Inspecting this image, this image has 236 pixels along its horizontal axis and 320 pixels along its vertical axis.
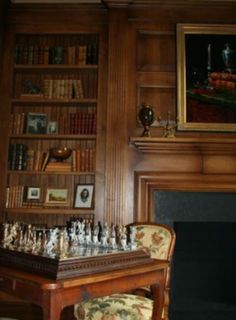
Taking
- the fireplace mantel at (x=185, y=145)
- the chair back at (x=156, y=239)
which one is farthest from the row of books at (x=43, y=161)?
the chair back at (x=156, y=239)

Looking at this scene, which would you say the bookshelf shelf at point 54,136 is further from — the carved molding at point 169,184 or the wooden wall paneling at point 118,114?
the carved molding at point 169,184

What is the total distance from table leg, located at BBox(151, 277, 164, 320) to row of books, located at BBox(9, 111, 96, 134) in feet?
5.88

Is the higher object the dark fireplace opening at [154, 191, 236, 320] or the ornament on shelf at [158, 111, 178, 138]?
the ornament on shelf at [158, 111, 178, 138]

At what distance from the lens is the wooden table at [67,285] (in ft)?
4.50

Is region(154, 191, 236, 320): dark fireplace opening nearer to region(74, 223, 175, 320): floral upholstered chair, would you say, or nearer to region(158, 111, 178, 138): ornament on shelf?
region(158, 111, 178, 138): ornament on shelf

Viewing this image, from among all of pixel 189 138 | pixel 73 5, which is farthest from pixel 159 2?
pixel 189 138

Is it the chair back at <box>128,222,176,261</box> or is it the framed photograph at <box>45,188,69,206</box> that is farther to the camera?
the framed photograph at <box>45,188,69,206</box>

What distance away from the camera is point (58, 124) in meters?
3.52

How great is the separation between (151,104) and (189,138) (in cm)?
54

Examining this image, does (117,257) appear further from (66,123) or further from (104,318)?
(66,123)

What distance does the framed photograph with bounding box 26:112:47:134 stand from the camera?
3.43m

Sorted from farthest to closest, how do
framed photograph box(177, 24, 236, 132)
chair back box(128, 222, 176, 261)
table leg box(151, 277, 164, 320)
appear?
framed photograph box(177, 24, 236, 132) → chair back box(128, 222, 176, 261) → table leg box(151, 277, 164, 320)

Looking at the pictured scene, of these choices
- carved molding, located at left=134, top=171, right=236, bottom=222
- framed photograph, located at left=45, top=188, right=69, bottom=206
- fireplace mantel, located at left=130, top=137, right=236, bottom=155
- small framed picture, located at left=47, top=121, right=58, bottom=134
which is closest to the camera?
fireplace mantel, located at left=130, top=137, right=236, bottom=155

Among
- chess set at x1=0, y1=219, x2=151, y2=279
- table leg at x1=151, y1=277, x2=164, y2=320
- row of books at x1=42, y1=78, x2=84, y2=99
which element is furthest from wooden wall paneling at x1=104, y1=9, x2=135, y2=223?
table leg at x1=151, y1=277, x2=164, y2=320
